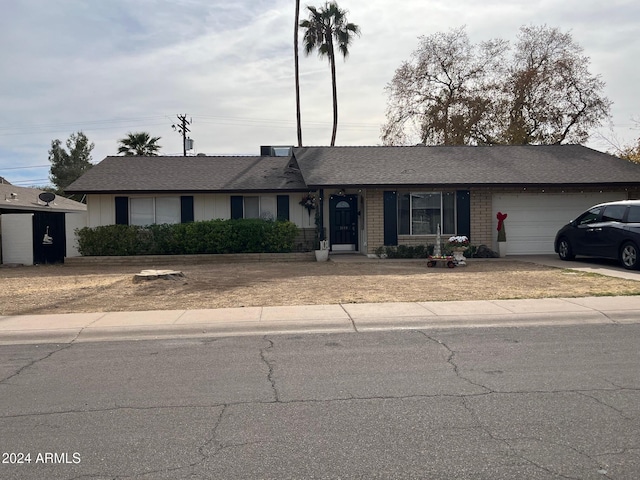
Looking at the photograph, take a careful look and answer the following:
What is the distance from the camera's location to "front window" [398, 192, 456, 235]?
19.9 metres

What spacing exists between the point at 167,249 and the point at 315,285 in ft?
28.8

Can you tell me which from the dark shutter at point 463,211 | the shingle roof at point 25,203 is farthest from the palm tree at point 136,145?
the dark shutter at point 463,211

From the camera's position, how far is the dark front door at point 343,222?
21.4 meters

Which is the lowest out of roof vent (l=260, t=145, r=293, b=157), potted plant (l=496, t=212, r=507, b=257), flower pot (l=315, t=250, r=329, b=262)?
flower pot (l=315, t=250, r=329, b=262)

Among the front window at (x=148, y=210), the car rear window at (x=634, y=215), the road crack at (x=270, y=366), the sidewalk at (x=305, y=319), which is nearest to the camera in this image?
the road crack at (x=270, y=366)

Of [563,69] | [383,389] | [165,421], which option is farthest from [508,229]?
[563,69]

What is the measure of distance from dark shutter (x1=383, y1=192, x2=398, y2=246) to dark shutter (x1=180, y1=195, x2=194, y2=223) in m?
7.26

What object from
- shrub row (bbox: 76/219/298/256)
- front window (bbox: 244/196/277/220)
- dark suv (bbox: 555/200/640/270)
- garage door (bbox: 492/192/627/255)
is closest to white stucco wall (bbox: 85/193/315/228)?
front window (bbox: 244/196/277/220)

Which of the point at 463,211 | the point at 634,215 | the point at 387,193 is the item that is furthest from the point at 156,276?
the point at 634,215

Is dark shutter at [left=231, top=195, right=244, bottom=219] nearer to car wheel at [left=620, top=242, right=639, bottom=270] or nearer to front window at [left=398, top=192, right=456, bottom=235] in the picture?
front window at [left=398, top=192, right=456, bottom=235]

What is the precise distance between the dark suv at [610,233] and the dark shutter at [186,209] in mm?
13113

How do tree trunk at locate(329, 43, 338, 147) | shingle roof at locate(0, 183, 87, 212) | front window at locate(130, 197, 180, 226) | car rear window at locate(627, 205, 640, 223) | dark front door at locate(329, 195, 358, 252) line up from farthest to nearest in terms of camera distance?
1. tree trunk at locate(329, 43, 338, 147)
2. shingle roof at locate(0, 183, 87, 212)
3. dark front door at locate(329, 195, 358, 252)
4. front window at locate(130, 197, 180, 226)
5. car rear window at locate(627, 205, 640, 223)

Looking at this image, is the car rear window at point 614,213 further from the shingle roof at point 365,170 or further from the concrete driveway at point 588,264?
the shingle roof at point 365,170

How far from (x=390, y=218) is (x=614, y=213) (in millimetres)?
7034
